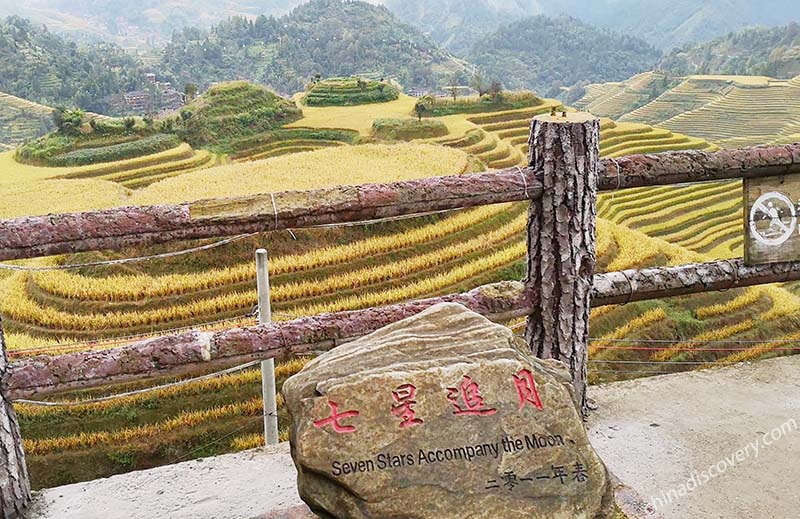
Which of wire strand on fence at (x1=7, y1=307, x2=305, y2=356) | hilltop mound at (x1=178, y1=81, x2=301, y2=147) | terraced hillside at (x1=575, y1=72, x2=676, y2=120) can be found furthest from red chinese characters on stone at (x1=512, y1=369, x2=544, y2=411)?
terraced hillside at (x1=575, y1=72, x2=676, y2=120)

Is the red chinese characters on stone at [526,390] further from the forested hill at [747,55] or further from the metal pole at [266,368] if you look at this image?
the forested hill at [747,55]

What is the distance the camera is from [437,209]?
283 centimetres

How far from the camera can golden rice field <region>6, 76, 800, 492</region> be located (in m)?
4.45

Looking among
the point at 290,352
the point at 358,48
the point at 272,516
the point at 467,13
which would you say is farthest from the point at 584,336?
the point at 467,13

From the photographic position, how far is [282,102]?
56.6 ft

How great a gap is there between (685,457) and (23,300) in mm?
4892

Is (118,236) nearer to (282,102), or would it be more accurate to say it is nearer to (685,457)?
(685,457)

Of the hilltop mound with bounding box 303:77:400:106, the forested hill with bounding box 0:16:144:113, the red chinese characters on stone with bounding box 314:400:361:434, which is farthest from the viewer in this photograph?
the forested hill with bounding box 0:16:144:113

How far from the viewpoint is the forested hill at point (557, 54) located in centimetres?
7100

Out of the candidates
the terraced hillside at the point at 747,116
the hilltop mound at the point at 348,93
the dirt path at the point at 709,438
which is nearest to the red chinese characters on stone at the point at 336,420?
the dirt path at the point at 709,438

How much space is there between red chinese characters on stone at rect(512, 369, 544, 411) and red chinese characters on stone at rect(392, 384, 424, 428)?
32cm

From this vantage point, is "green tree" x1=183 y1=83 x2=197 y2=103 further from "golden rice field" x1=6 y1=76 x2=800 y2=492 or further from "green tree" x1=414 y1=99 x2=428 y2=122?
"golden rice field" x1=6 y1=76 x2=800 y2=492

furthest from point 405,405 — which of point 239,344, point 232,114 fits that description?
point 232,114

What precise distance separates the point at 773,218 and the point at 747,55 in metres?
65.2
